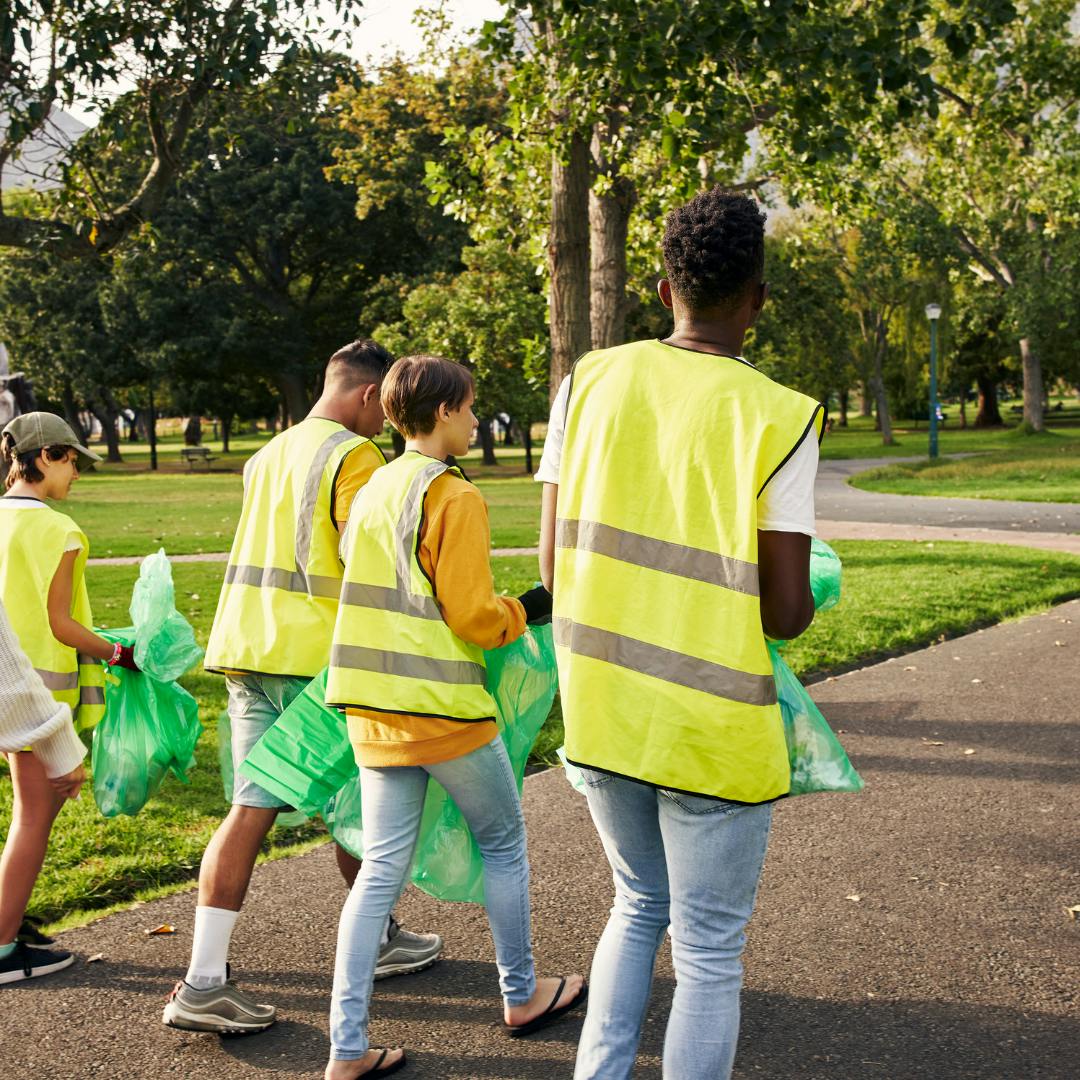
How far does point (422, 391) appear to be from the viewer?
3133 mm

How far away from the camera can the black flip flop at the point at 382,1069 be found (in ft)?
10.1

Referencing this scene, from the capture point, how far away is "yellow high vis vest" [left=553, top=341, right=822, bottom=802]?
2.30m

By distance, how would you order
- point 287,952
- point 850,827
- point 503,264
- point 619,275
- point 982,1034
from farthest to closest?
point 503,264 → point 619,275 → point 850,827 → point 287,952 → point 982,1034

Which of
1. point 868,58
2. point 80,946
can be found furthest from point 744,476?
point 868,58

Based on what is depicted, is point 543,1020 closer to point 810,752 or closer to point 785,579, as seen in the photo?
point 810,752

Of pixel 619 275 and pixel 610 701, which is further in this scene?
pixel 619 275

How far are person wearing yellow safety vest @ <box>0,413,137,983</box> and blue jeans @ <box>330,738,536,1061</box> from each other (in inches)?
41.5

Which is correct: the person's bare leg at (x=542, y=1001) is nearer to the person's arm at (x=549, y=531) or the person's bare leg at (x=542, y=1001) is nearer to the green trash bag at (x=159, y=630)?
the person's arm at (x=549, y=531)

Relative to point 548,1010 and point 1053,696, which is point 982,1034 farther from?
point 1053,696

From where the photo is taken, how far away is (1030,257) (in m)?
42.3

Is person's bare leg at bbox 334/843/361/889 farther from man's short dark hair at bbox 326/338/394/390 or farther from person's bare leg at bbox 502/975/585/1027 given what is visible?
man's short dark hair at bbox 326/338/394/390

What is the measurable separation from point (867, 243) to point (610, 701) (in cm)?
4480

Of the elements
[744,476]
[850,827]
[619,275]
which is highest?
[619,275]

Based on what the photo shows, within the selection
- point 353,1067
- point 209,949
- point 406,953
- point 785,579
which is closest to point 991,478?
point 406,953
